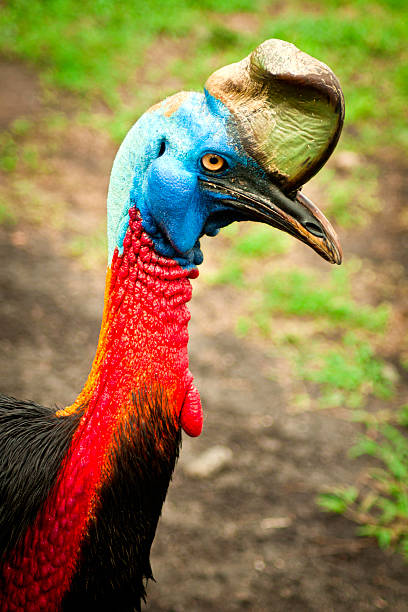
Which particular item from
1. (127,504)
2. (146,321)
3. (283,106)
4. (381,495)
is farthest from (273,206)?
(381,495)

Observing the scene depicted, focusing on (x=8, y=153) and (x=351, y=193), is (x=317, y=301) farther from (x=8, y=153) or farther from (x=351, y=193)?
(x=8, y=153)

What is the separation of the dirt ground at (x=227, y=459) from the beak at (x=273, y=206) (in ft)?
6.07

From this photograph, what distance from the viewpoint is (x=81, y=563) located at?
1.65m

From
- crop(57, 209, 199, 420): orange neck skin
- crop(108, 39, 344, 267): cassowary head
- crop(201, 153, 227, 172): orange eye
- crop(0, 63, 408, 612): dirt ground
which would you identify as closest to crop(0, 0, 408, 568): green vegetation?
crop(0, 63, 408, 612): dirt ground

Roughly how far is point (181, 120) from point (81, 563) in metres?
1.13

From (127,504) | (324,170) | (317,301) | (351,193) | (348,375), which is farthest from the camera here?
(324,170)

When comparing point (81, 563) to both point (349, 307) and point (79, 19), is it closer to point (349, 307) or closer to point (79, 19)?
point (349, 307)

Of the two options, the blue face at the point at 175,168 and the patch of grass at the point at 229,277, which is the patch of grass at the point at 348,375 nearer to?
the patch of grass at the point at 229,277

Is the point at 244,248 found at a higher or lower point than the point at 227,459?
higher

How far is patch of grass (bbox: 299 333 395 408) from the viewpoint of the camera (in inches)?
151

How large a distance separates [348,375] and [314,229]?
2499 millimetres

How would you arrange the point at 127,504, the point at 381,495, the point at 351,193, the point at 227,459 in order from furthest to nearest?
1. the point at 351,193
2. the point at 227,459
3. the point at 381,495
4. the point at 127,504

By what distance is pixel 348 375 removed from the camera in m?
3.93

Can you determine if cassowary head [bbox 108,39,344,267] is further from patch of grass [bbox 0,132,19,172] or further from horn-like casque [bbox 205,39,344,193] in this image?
patch of grass [bbox 0,132,19,172]
